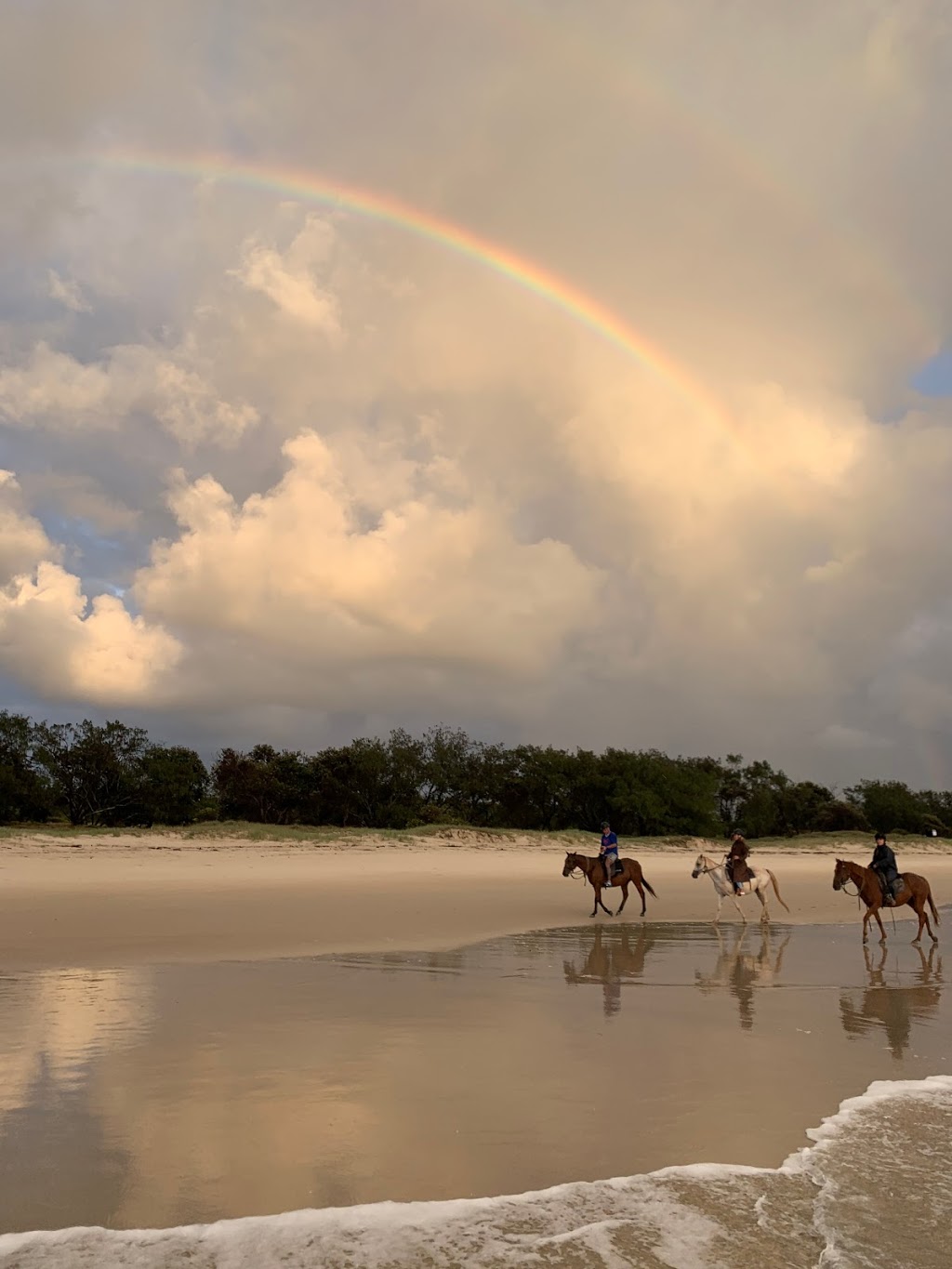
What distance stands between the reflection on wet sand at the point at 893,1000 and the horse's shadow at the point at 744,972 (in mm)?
1215

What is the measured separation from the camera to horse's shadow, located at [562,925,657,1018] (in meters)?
13.2

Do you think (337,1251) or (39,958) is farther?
(39,958)

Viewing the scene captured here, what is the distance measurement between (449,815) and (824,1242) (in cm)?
7587

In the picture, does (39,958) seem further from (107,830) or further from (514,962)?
(107,830)

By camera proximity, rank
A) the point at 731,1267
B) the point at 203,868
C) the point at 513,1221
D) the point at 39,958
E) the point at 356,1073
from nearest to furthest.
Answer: the point at 731,1267 → the point at 513,1221 → the point at 356,1073 → the point at 39,958 → the point at 203,868

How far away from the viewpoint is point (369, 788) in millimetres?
81688

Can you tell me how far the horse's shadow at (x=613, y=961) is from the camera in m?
13.2

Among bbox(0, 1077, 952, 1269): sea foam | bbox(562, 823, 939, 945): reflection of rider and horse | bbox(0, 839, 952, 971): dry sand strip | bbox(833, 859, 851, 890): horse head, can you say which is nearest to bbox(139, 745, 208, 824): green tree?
bbox(0, 839, 952, 971): dry sand strip

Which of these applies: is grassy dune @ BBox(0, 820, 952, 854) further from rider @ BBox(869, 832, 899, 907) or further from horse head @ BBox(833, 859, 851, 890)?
rider @ BBox(869, 832, 899, 907)

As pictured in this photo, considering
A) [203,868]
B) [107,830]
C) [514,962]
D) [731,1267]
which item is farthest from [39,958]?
[107,830]

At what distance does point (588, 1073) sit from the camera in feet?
28.0

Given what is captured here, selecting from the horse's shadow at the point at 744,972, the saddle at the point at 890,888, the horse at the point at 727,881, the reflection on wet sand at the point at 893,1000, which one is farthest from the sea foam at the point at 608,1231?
the horse at the point at 727,881

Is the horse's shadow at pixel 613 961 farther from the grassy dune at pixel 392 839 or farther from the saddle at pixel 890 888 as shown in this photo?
the grassy dune at pixel 392 839

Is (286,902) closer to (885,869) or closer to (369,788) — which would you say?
(885,869)
